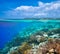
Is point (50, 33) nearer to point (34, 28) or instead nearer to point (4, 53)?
point (34, 28)

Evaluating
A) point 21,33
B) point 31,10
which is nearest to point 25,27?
point 21,33

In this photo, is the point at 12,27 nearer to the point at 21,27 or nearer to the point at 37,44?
the point at 21,27

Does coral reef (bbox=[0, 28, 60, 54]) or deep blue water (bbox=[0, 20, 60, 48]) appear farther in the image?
deep blue water (bbox=[0, 20, 60, 48])

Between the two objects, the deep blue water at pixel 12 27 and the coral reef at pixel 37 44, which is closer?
the coral reef at pixel 37 44

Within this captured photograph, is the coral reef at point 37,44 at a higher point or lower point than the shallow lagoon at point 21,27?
lower

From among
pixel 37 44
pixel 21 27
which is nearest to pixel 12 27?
pixel 21 27

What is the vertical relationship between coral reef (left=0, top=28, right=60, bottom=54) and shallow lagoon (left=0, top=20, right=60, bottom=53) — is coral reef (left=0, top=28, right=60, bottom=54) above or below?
below

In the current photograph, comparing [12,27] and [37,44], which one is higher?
[12,27]

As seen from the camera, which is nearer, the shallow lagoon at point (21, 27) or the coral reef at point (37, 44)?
the coral reef at point (37, 44)

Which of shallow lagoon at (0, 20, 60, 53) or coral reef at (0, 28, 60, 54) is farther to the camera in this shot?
shallow lagoon at (0, 20, 60, 53)

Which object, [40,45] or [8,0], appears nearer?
[40,45]

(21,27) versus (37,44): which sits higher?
(21,27)
